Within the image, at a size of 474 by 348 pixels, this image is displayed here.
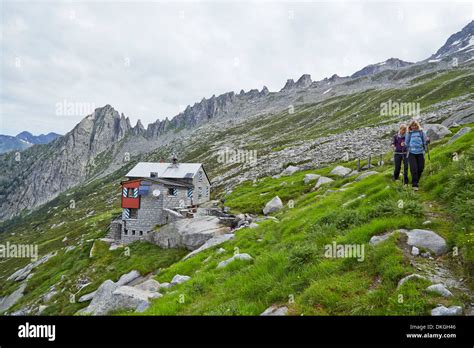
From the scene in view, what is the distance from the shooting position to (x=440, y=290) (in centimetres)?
661

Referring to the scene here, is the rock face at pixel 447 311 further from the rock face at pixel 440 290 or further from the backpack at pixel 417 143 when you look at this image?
the backpack at pixel 417 143

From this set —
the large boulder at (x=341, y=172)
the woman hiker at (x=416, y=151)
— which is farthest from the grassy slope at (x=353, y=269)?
the large boulder at (x=341, y=172)

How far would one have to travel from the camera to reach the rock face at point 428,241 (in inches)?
333

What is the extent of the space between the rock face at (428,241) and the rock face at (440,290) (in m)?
1.95

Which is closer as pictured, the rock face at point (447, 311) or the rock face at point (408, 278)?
the rock face at point (447, 311)

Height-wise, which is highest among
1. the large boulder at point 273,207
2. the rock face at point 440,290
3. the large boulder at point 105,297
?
the rock face at point 440,290

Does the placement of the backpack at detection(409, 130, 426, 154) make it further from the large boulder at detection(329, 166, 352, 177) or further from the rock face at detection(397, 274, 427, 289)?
the large boulder at detection(329, 166, 352, 177)

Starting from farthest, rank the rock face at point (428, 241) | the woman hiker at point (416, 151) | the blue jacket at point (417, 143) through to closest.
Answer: the blue jacket at point (417, 143), the woman hiker at point (416, 151), the rock face at point (428, 241)

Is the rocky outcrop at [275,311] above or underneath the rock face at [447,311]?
underneath

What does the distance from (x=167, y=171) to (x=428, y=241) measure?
190 feet

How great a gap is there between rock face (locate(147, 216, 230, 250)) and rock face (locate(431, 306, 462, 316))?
26.1 meters

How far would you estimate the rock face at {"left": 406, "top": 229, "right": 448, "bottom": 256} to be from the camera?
27.7 feet

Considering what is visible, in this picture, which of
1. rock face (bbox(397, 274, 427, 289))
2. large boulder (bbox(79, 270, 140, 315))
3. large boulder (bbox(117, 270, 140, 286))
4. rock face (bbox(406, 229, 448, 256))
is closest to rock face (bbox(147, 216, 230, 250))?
large boulder (bbox(117, 270, 140, 286))
